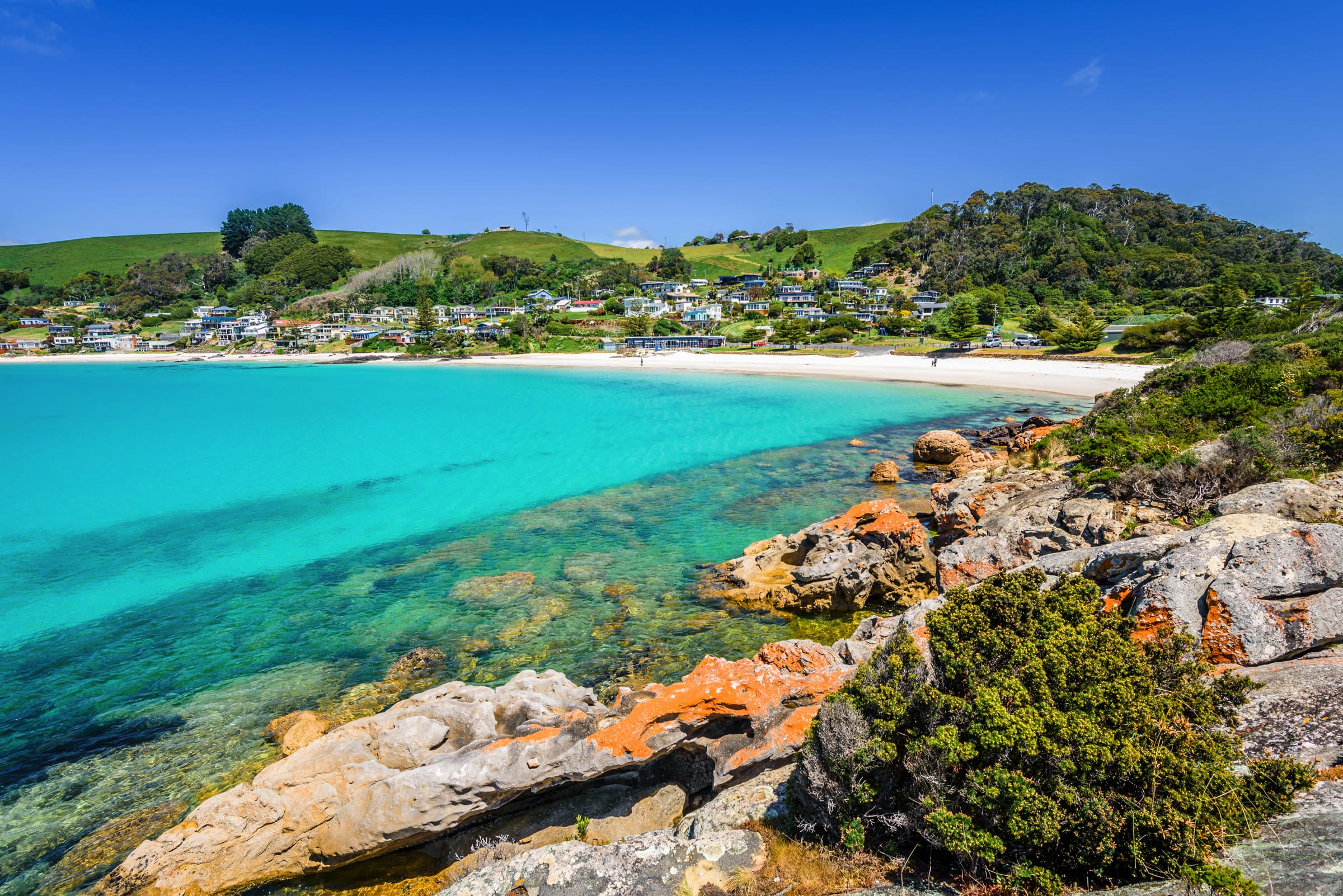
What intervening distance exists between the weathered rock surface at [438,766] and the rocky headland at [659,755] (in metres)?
0.02

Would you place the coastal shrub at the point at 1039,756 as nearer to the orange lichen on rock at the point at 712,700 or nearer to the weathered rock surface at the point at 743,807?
the weathered rock surface at the point at 743,807

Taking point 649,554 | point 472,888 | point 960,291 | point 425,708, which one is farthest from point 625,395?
point 960,291

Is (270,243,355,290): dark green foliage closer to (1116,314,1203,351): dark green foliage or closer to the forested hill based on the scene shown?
the forested hill

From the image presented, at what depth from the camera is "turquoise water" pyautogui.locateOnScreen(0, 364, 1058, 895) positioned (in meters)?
9.94

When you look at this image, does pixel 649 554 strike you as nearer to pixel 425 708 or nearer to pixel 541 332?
pixel 425 708

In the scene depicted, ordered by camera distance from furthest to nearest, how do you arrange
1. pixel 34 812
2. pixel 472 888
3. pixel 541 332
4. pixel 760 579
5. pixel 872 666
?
pixel 541 332 → pixel 760 579 → pixel 34 812 → pixel 872 666 → pixel 472 888

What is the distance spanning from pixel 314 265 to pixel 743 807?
200 metres

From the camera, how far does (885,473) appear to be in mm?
23734

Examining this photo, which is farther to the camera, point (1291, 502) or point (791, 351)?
point (791, 351)

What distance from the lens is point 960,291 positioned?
109 meters

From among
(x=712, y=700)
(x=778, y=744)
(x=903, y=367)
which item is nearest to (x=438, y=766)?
(x=712, y=700)

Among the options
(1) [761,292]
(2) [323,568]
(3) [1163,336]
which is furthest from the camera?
(1) [761,292]

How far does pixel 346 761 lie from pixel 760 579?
31.0 ft

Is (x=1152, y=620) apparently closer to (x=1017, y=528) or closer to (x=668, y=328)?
(x=1017, y=528)
